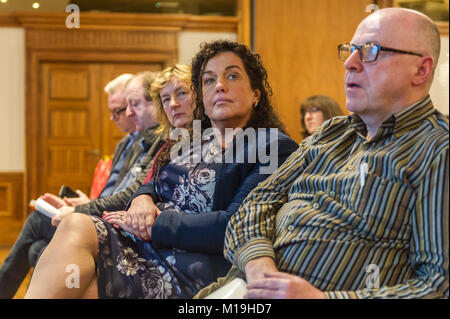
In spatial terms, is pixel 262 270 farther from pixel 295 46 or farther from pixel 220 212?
pixel 295 46

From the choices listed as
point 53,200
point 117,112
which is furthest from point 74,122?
point 53,200

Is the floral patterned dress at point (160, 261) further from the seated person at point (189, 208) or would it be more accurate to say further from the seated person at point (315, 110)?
the seated person at point (315, 110)

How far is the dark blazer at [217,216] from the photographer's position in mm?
1455

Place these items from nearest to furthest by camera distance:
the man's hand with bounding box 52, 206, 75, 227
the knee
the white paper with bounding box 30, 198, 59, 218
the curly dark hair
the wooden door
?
the knee < the curly dark hair < the man's hand with bounding box 52, 206, 75, 227 < the white paper with bounding box 30, 198, 59, 218 < the wooden door

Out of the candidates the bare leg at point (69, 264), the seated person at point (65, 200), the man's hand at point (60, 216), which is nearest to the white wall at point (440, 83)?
the bare leg at point (69, 264)

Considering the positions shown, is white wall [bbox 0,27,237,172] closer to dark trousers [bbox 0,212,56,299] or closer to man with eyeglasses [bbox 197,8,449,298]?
dark trousers [bbox 0,212,56,299]

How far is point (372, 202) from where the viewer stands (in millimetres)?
1102

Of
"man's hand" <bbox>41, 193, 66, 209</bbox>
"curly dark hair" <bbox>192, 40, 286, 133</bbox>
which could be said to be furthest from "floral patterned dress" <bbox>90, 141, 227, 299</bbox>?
"man's hand" <bbox>41, 193, 66, 209</bbox>

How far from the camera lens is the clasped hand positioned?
1.53 metres

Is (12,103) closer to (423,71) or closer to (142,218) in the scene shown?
(142,218)

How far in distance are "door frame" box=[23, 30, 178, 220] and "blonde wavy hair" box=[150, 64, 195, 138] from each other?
2.79 m

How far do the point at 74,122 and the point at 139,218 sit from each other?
12.6ft

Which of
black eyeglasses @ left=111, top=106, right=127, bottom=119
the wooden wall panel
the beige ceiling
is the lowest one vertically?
the wooden wall panel

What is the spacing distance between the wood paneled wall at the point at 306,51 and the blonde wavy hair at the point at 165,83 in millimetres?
280
